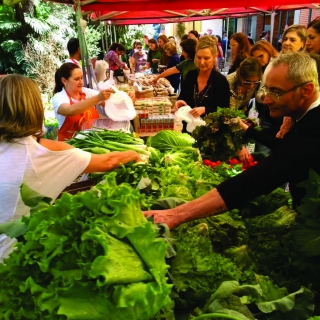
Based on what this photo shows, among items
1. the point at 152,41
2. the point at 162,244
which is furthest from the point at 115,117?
the point at 152,41

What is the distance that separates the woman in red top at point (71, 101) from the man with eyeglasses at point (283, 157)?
8.19ft

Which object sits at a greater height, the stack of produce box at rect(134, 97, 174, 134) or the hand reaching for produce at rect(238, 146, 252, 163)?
the hand reaching for produce at rect(238, 146, 252, 163)

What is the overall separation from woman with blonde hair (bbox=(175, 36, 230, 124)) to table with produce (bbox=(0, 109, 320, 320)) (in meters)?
2.27

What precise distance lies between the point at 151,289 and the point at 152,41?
13.1 meters

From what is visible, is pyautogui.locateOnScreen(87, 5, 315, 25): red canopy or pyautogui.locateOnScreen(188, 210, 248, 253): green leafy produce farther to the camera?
pyautogui.locateOnScreen(87, 5, 315, 25): red canopy

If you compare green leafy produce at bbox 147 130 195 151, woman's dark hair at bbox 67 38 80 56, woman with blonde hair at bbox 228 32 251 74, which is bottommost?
green leafy produce at bbox 147 130 195 151

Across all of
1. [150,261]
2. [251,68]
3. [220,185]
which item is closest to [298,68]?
[220,185]

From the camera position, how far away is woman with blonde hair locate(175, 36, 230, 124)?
434 cm

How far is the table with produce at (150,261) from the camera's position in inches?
39.3

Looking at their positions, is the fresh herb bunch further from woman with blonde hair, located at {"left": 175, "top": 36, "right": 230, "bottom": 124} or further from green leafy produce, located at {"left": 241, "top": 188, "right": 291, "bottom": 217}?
woman with blonde hair, located at {"left": 175, "top": 36, "right": 230, "bottom": 124}

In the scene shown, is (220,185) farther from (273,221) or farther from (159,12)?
(159,12)

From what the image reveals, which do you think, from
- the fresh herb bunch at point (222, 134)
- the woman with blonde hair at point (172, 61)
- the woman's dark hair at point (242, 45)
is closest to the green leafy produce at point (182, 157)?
the fresh herb bunch at point (222, 134)

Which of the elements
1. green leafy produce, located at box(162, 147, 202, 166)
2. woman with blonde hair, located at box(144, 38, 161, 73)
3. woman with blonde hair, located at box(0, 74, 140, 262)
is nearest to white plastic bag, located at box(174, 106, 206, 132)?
green leafy produce, located at box(162, 147, 202, 166)

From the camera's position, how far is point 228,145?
3.12 meters
